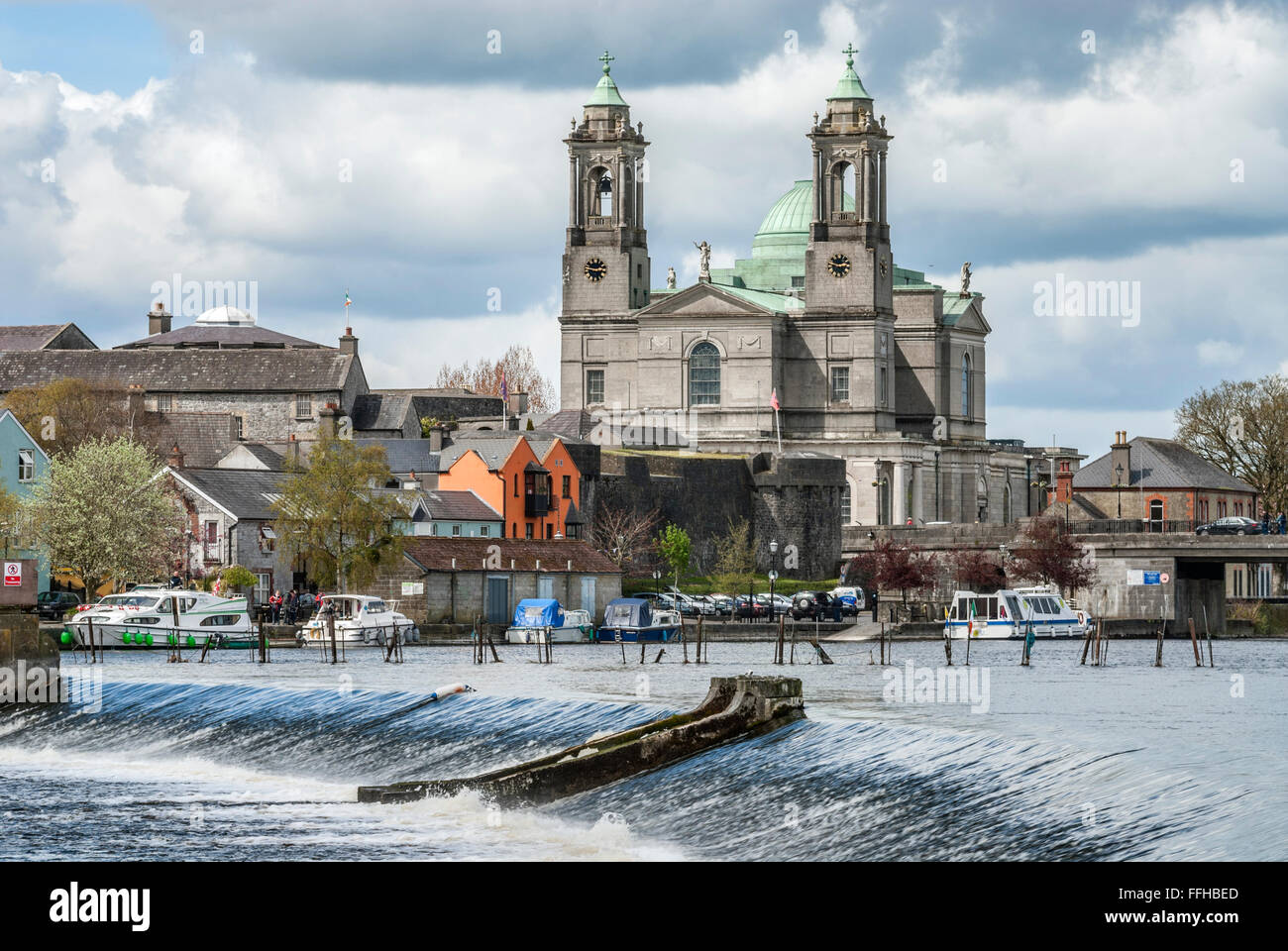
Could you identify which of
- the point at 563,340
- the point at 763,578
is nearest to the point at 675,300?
the point at 563,340

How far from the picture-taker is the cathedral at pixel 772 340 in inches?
4966

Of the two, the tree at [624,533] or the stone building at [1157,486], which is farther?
the stone building at [1157,486]

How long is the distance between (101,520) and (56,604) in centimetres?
453

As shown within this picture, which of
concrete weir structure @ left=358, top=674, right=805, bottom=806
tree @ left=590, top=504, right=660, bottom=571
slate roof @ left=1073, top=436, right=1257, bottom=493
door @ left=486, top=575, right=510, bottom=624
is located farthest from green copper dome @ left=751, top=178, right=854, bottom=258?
concrete weir structure @ left=358, top=674, right=805, bottom=806

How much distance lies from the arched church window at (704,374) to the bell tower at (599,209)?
17.1ft

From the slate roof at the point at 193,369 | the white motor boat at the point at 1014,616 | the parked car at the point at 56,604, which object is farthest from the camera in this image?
the slate roof at the point at 193,369

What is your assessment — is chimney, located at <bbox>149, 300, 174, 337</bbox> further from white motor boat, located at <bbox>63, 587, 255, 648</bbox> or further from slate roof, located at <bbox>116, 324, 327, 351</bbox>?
white motor boat, located at <bbox>63, 587, 255, 648</bbox>

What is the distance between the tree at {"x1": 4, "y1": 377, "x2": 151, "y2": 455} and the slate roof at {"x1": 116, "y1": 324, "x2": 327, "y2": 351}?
26674 millimetres

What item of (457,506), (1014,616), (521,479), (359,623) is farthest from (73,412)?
(1014,616)

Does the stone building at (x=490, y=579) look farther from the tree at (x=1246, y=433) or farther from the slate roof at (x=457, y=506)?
the tree at (x=1246, y=433)

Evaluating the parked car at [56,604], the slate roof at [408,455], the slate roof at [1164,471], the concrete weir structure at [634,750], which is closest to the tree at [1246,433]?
the slate roof at [1164,471]

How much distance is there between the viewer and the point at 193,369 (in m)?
123

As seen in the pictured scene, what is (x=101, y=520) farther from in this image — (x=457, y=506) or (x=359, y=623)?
(x=457, y=506)
